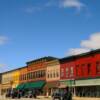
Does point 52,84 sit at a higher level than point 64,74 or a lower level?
lower

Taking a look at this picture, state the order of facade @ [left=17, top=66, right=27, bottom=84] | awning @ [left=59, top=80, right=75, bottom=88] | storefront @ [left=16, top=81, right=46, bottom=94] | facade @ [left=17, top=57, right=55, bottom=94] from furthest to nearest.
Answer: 1. facade @ [left=17, top=66, right=27, bottom=84]
2. facade @ [left=17, top=57, right=55, bottom=94]
3. storefront @ [left=16, top=81, right=46, bottom=94]
4. awning @ [left=59, top=80, right=75, bottom=88]

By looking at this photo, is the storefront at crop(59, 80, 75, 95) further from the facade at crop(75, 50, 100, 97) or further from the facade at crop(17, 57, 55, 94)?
the facade at crop(17, 57, 55, 94)

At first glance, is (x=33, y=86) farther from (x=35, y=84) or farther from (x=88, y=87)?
(x=88, y=87)

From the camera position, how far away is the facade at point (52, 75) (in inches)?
3049

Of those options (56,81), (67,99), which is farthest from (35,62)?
(67,99)

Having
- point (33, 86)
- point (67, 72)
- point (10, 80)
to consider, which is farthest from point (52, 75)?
point (10, 80)

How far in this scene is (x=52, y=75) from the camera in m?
80.1

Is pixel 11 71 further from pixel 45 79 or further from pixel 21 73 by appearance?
pixel 45 79

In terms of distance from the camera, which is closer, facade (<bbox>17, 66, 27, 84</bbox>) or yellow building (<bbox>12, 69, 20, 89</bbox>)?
facade (<bbox>17, 66, 27, 84</bbox>)

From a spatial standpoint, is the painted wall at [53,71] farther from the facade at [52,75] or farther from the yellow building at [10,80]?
the yellow building at [10,80]

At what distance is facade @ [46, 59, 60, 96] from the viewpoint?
77.4 metres

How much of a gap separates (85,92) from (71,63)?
23.2 ft

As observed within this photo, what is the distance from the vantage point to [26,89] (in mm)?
94625

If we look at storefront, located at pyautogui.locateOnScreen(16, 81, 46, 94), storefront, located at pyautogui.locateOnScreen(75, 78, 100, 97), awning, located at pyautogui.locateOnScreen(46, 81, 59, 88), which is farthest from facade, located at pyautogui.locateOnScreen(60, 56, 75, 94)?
storefront, located at pyautogui.locateOnScreen(16, 81, 46, 94)
